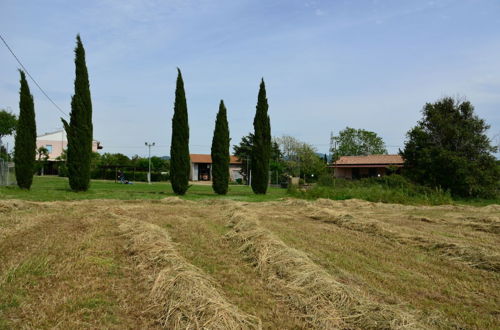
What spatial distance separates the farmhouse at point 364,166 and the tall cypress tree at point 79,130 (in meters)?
25.6

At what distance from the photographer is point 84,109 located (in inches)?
629

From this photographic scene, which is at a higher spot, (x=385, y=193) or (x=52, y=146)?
(x=52, y=146)

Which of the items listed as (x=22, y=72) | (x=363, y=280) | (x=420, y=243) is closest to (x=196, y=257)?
(x=363, y=280)

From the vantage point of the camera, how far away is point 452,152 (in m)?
21.1

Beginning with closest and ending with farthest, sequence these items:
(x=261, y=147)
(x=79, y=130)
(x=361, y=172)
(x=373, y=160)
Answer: (x=79, y=130) < (x=261, y=147) < (x=373, y=160) < (x=361, y=172)

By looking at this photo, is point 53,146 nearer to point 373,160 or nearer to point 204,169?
point 204,169

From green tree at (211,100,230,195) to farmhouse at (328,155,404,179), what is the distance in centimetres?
1971

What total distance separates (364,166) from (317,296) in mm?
36019

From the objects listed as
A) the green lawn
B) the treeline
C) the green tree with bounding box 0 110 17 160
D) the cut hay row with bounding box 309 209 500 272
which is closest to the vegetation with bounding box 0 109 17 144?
the green tree with bounding box 0 110 17 160

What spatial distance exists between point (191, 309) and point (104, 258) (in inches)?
81.5

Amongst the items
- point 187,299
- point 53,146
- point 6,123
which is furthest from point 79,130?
point 53,146

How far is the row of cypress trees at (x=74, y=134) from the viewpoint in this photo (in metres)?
15.3

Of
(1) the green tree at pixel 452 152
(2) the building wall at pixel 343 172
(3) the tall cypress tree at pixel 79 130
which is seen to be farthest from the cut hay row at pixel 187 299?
(2) the building wall at pixel 343 172

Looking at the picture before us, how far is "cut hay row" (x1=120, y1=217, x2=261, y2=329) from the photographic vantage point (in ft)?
8.49
